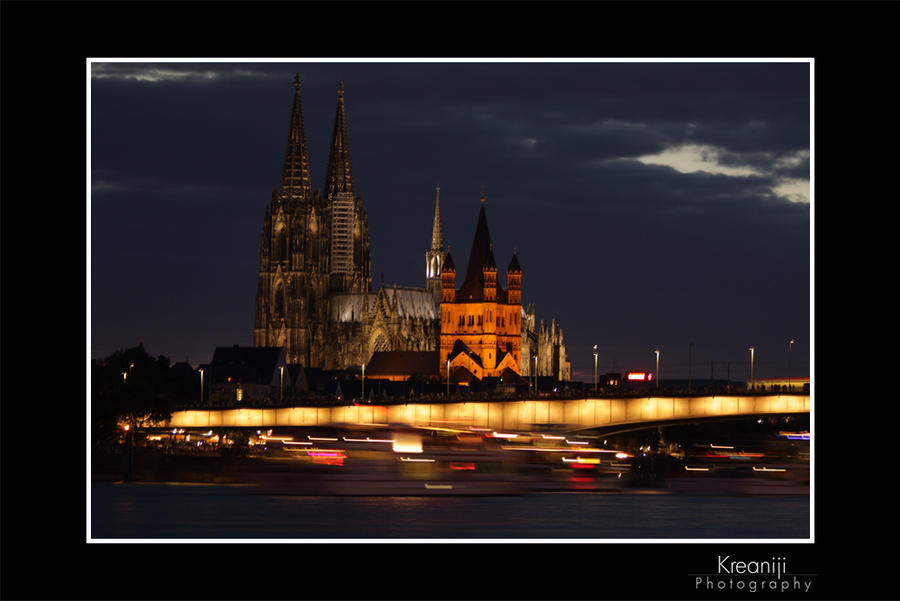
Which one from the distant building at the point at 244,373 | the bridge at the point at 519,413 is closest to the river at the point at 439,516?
the bridge at the point at 519,413

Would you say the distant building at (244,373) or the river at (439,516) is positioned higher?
the distant building at (244,373)

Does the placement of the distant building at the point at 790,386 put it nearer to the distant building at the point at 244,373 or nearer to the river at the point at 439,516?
the river at the point at 439,516

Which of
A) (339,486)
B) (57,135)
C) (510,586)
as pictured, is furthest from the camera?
(339,486)

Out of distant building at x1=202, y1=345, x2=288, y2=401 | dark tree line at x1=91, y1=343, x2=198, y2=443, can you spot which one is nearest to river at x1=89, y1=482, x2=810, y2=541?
dark tree line at x1=91, y1=343, x2=198, y2=443

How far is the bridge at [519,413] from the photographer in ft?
337

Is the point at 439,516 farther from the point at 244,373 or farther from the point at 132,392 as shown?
the point at 244,373

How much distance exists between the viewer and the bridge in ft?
337

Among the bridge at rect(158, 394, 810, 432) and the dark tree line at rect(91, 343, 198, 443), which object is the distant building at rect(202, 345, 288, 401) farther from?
the bridge at rect(158, 394, 810, 432)

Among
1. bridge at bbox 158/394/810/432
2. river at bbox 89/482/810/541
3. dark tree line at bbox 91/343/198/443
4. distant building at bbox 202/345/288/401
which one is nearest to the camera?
river at bbox 89/482/810/541
